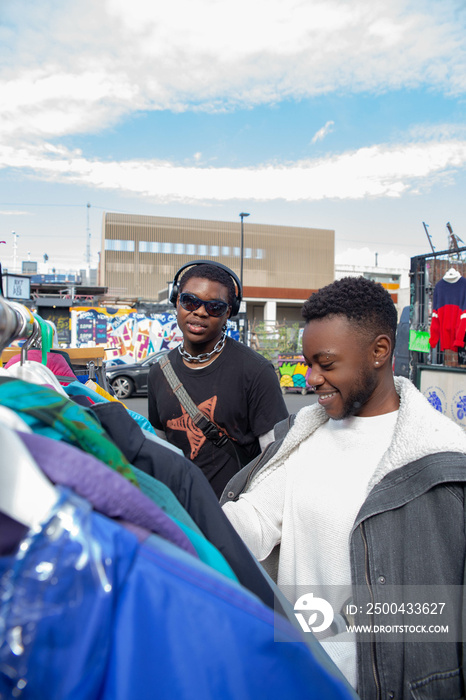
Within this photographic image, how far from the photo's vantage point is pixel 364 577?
1.33m

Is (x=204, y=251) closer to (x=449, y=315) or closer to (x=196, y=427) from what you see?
(x=449, y=315)

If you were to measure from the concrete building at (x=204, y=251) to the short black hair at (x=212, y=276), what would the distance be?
5866cm

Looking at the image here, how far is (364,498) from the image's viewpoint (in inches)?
57.5

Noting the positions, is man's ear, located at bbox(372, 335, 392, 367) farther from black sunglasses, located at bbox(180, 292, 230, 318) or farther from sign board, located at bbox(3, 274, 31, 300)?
sign board, located at bbox(3, 274, 31, 300)

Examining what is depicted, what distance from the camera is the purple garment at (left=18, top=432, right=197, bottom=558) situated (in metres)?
0.63

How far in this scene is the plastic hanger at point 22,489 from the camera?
61 centimetres

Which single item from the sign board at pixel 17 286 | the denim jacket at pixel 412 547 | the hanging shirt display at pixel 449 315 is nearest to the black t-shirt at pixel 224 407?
the denim jacket at pixel 412 547

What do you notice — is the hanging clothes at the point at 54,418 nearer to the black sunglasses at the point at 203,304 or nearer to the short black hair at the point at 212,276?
the black sunglasses at the point at 203,304

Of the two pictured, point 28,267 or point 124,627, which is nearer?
point 124,627

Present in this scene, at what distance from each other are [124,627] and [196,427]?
1.79m

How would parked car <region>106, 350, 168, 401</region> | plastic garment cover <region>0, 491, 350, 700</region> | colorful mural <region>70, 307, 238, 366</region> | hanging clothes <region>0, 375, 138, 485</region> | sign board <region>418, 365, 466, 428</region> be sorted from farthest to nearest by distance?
colorful mural <region>70, 307, 238, 366</region> → parked car <region>106, 350, 168, 401</region> → sign board <region>418, 365, 466, 428</region> → hanging clothes <region>0, 375, 138, 485</region> → plastic garment cover <region>0, 491, 350, 700</region>

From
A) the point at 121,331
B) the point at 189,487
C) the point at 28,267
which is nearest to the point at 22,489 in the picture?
the point at 189,487

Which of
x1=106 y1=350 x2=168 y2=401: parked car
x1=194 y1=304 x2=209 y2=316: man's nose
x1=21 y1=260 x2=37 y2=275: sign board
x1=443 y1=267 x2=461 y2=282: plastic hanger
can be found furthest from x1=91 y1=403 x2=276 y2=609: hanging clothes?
x1=21 y1=260 x2=37 y2=275: sign board

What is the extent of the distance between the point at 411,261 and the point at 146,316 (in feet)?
51.9
